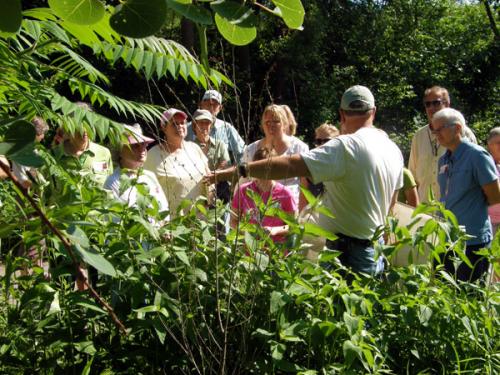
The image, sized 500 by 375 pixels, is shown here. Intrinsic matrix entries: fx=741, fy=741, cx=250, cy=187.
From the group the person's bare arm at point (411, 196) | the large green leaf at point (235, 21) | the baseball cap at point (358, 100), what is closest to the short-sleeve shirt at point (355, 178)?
the baseball cap at point (358, 100)

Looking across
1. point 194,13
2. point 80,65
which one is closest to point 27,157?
point 194,13

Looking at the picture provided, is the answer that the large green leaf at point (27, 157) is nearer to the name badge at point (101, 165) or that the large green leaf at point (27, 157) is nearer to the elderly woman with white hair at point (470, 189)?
the elderly woman with white hair at point (470, 189)

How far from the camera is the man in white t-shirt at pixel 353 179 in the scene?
383 centimetres

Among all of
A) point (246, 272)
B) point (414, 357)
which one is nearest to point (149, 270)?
point (246, 272)

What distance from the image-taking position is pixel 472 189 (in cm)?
479

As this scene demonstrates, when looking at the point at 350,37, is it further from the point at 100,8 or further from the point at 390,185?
the point at 100,8

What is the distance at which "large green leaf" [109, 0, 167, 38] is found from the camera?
840 millimetres

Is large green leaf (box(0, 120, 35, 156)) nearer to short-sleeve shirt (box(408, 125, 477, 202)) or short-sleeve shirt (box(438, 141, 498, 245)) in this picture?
short-sleeve shirt (box(438, 141, 498, 245))

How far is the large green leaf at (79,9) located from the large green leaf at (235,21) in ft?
0.48

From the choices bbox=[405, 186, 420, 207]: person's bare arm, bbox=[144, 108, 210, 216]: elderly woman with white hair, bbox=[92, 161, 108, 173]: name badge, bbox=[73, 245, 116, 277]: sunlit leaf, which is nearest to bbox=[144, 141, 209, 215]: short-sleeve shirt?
bbox=[144, 108, 210, 216]: elderly woman with white hair

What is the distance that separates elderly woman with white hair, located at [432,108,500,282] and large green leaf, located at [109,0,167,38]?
4.04 metres

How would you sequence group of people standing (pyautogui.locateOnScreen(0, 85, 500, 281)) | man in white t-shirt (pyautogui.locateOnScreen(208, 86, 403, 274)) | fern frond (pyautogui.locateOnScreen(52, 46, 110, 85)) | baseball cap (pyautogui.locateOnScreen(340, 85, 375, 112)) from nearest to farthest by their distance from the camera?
1. fern frond (pyautogui.locateOnScreen(52, 46, 110, 85))
2. group of people standing (pyautogui.locateOnScreen(0, 85, 500, 281))
3. man in white t-shirt (pyautogui.locateOnScreen(208, 86, 403, 274))
4. baseball cap (pyautogui.locateOnScreen(340, 85, 375, 112))

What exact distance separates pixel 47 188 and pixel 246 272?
72 cm

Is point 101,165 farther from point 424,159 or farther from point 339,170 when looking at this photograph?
point 424,159
